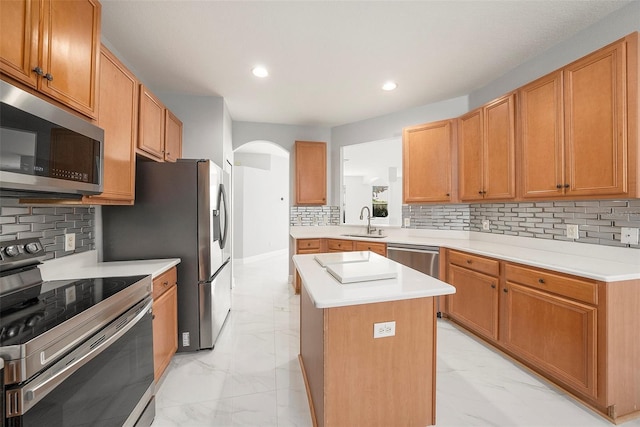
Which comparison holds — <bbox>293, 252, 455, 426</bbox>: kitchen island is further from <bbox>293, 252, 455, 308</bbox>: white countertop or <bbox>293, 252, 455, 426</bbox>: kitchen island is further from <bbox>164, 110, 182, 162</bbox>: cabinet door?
<bbox>164, 110, 182, 162</bbox>: cabinet door

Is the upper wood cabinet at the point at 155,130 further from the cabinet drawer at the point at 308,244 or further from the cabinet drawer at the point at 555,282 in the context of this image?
the cabinet drawer at the point at 555,282

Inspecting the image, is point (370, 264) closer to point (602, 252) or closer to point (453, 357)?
point (453, 357)

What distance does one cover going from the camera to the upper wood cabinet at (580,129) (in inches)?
68.1

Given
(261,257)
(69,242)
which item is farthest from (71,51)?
(261,257)

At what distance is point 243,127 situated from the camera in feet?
14.3

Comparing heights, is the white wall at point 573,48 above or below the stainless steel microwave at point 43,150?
above

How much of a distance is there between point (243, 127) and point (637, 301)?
462 cm

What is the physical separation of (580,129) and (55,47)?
3.25 meters

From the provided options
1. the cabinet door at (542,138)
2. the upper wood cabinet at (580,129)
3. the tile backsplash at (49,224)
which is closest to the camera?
the tile backsplash at (49,224)

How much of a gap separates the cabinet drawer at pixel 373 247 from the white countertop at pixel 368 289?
179 centimetres

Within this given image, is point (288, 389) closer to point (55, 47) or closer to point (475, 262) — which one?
point (475, 262)

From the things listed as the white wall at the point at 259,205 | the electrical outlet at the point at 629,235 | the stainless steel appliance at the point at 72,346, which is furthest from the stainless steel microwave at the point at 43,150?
the white wall at the point at 259,205

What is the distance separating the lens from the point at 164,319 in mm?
2012

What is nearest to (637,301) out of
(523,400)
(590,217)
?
(590,217)
